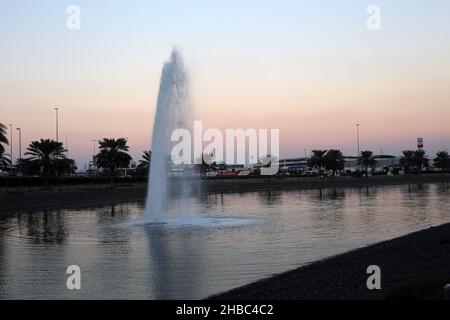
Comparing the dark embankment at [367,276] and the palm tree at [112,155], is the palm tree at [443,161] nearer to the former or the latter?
the palm tree at [112,155]

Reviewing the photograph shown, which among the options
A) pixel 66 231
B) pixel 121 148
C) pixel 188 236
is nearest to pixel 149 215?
pixel 66 231

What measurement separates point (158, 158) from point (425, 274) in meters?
24.5

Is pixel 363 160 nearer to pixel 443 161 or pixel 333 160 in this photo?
pixel 333 160

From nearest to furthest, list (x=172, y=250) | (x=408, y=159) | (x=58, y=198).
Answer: (x=172, y=250) → (x=58, y=198) → (x=408, y=159)

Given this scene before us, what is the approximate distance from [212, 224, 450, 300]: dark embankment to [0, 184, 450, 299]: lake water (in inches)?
57.0

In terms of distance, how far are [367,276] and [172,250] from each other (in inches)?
386

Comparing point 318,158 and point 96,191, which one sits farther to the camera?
point 318,158

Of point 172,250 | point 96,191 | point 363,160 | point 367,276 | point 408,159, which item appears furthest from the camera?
point 408,159

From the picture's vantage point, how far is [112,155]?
269 feet

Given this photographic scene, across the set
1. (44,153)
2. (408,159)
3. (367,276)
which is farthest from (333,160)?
(367,276)

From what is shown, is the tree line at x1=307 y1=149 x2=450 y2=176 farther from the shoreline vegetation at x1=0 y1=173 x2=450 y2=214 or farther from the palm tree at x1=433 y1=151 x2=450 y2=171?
the shoreline vegetation at x1=0 y1=173 x2=450 y2=214

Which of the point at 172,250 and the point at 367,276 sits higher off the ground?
the point at 367,276

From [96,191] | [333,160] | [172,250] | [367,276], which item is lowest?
[172,250]
